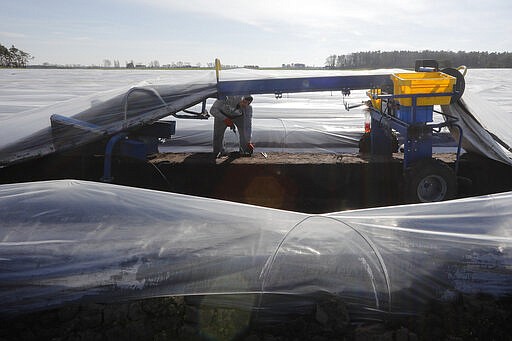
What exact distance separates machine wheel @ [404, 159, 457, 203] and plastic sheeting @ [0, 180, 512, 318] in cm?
202

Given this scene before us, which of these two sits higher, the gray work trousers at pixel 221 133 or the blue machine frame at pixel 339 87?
the blue machine frame at pixel 339 87

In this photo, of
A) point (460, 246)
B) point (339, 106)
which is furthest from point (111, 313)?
point (339, 106)

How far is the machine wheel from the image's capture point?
208 inches

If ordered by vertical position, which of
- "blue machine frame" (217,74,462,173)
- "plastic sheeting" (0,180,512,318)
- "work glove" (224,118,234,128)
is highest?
"blue machine frame" (217,74,462,173)

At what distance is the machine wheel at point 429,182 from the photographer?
5293mm

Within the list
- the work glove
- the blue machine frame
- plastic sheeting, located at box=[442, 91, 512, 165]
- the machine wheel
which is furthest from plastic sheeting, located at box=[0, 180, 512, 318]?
the work glove

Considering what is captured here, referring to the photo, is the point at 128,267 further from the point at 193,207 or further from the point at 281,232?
the point at 281,232

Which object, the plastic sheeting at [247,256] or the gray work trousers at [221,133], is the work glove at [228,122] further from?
the plastic sheeting at [247,256]

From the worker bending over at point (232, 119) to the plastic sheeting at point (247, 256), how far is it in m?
3.21

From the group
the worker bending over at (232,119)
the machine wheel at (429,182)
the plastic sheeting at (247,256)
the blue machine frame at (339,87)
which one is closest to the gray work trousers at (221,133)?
the worker bending over at (232,119)

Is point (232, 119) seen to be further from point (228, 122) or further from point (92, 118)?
point (92, 118)

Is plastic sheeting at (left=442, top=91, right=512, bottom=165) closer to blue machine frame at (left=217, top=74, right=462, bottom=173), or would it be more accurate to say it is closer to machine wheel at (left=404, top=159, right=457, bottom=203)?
blue machine frame at (left=217, top=74, right=462, bottom=173)

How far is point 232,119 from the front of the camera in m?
6.37

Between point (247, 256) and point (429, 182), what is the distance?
334 centimetres
